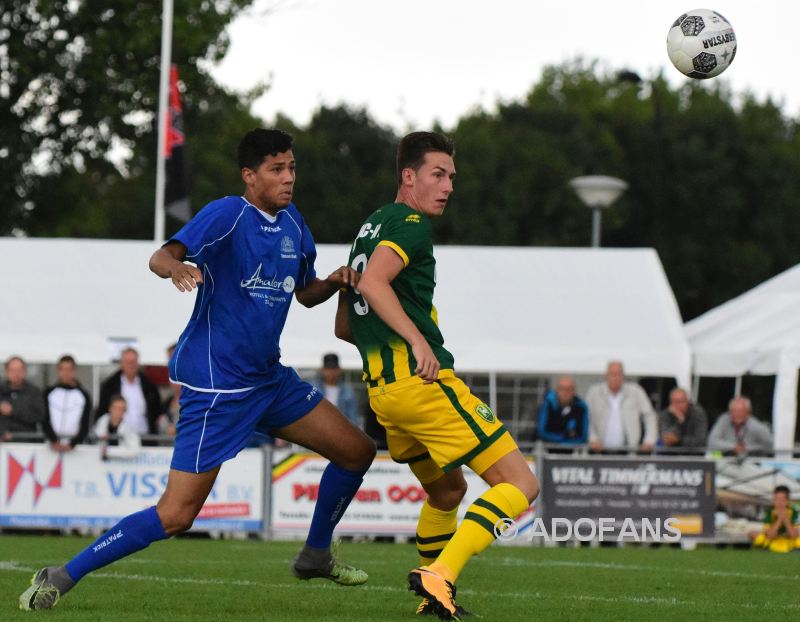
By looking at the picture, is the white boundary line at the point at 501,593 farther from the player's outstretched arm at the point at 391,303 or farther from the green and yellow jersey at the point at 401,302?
the player's outstretched arm at the point at 391,303

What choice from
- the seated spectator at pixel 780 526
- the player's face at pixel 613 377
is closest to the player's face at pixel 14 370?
the player's face at pixel 613 377

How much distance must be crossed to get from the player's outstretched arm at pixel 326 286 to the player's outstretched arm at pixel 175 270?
0.72 meters

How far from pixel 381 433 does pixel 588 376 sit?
5189 millimetres

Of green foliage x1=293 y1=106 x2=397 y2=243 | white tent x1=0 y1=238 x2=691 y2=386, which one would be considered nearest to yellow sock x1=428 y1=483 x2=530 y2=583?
white tent x1=0 y1=238 x2=691 y2=386

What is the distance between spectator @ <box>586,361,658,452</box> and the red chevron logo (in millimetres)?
5678

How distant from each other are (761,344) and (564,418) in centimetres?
426

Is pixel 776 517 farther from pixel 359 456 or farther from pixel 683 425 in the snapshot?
pixel 359 456

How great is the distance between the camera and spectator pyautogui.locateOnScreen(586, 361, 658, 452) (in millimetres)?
16845

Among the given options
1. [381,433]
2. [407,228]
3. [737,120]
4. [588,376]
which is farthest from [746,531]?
[737,120]

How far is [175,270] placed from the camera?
6652 mm

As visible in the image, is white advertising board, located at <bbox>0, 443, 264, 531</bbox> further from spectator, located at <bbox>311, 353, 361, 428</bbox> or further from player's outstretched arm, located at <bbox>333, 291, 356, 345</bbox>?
player's outstretched arm, located at <bbox>333, 291, 356, 345</bbox>

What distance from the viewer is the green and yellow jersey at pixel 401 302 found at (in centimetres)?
700

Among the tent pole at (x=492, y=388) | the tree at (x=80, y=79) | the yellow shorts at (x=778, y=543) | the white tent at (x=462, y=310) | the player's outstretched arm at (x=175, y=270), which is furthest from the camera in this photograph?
the tree at (x=80, y=79)

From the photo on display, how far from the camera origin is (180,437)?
7.17 m
